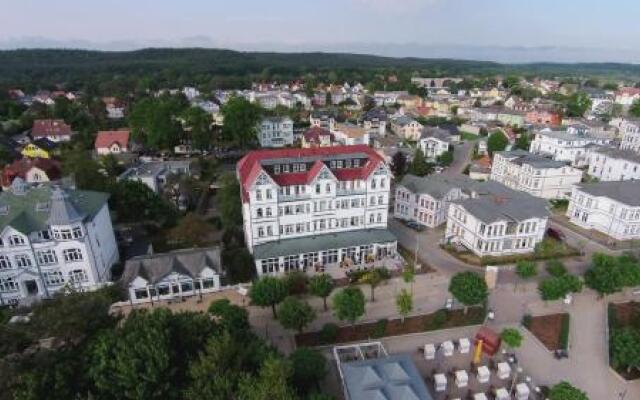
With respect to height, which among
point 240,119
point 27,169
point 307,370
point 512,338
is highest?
point 240,119

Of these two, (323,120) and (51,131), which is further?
(323,120)

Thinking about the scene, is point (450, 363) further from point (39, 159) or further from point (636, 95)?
point (636, 95)

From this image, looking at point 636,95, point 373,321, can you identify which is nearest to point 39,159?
point 373,321

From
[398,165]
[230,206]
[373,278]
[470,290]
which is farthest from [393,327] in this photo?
[398,165]

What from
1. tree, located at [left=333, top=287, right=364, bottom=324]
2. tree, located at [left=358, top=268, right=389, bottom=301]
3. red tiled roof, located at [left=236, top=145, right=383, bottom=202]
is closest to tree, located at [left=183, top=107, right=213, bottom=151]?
red tiled roof, located at [left=236, top=145, right=383, bottom=202]

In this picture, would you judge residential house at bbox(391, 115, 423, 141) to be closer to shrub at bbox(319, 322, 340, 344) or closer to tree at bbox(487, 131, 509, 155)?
tree at bbox(487, 131, 509, 155)

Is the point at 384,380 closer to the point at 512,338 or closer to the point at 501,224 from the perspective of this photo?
the point at 512,338
